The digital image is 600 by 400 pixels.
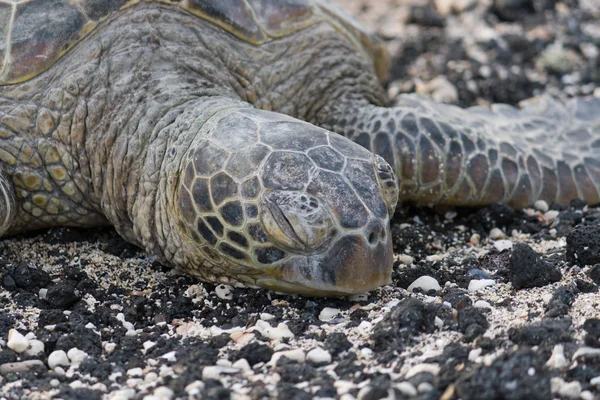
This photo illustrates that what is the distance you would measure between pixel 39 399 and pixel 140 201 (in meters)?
1.07

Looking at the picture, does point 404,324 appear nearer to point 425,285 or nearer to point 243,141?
point 425,285

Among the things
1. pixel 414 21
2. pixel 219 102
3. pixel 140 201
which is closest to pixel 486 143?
pixel 219 102

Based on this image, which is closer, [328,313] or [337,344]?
[337,344]

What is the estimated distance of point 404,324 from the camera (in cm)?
266

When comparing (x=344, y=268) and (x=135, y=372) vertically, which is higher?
(x=344, y=268)

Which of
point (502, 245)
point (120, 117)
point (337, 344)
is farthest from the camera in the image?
point (502, 245)

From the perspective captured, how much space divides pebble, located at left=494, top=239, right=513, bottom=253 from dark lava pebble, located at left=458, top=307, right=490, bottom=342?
879 millimetres

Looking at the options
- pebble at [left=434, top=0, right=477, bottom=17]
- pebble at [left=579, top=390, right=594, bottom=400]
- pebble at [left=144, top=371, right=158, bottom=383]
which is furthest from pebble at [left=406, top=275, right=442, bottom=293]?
pebble at [left=434, top=0, right=477, bottom=17]

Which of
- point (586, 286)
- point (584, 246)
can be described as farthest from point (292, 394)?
point (584, 246)

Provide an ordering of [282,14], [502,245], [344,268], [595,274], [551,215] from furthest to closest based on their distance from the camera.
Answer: [282,14]
[551,215]
[502,245]
[595,274]
[344,268]

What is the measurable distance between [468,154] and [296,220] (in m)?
1.42

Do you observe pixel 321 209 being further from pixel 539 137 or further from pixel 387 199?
pixel 539 137

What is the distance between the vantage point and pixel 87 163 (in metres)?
3.58

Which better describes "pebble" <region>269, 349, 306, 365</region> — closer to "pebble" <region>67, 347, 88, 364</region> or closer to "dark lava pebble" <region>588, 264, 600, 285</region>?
"pebble" <region>67, 347, 88, 364</region>
